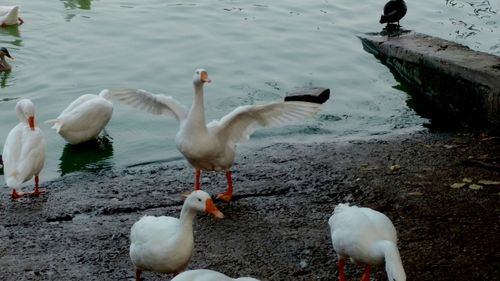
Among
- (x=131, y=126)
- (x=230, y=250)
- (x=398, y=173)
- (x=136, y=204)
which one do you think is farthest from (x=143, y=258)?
(x=131, y=126)

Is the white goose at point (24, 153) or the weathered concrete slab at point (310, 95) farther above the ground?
the weathered concrete slab at point (310, 95)

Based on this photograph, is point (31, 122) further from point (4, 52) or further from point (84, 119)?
point (4, 52)

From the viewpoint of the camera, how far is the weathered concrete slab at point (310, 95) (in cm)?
1062

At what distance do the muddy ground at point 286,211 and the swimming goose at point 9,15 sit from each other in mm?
6879

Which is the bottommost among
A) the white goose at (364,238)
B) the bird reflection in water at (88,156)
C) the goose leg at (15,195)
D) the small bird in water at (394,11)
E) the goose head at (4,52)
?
the bird reflection in water at (88,156)

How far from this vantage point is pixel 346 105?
451 inches

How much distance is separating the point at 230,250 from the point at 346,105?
17.9 ft

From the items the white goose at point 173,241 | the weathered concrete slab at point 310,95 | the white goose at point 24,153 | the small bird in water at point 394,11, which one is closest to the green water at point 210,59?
the weathered concrete slab at point 310,95

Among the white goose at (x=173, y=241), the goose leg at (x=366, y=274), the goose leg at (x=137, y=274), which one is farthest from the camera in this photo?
the goose leg at (x=137, y=274)

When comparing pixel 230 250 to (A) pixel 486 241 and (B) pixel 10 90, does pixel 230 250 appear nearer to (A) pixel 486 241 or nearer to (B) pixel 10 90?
(A) pixel 486 241

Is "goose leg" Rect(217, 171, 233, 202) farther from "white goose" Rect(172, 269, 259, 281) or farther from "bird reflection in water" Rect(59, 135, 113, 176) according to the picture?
"white goose" Rect(172, 269, 259, 281)

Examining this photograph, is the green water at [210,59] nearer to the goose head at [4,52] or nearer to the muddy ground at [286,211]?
the goose head at [4,52]

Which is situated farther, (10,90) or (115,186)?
(10,90)

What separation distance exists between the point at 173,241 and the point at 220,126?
2280 millimetres
